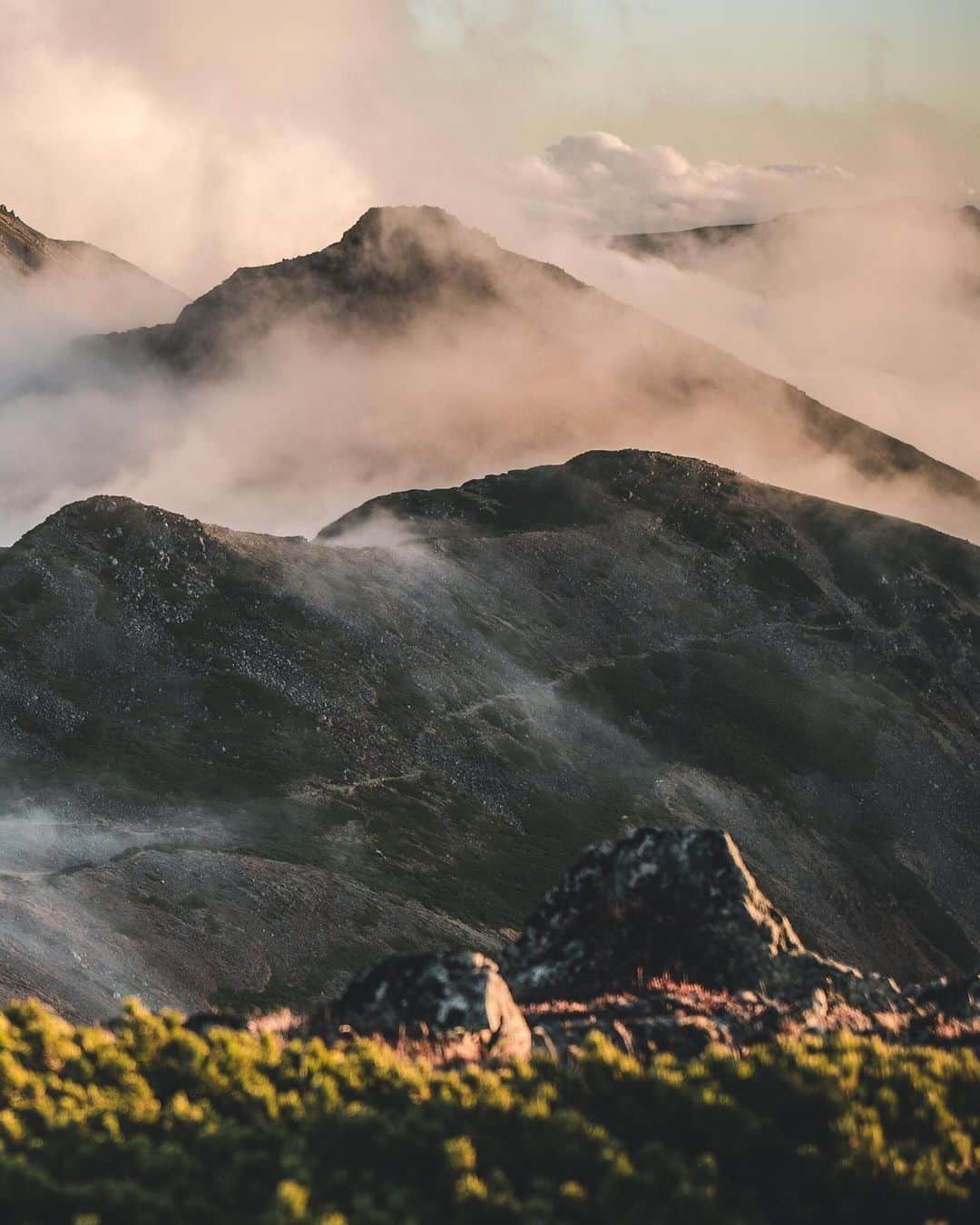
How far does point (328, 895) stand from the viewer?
90.4m

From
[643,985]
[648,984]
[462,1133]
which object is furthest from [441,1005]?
[648,984]

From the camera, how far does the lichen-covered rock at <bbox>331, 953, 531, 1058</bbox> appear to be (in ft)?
77.3

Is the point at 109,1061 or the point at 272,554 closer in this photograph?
the point at 109,1061

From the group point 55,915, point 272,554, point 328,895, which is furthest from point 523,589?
point 55,915

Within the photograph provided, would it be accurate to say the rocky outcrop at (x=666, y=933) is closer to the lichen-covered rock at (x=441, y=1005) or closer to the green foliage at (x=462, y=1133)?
the lichen-covered rock at (x=441, y=1005)

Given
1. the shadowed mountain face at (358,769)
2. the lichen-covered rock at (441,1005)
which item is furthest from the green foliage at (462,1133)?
the shadowed mountain face at (358,769)

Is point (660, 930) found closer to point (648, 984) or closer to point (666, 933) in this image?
point (666, 933)

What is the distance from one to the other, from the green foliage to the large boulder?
775cm

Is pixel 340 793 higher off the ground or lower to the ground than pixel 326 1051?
higher

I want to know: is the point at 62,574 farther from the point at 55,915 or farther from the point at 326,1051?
the point at 326,1051

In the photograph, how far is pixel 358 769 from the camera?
125 metres

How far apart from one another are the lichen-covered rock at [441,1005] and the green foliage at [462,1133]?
1941 mm

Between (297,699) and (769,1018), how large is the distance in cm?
11086

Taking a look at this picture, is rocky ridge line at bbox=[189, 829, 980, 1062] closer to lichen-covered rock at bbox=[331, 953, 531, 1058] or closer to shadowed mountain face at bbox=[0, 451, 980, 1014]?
lichen-covered rock at bbox=[331, 953, 531, 1058]
